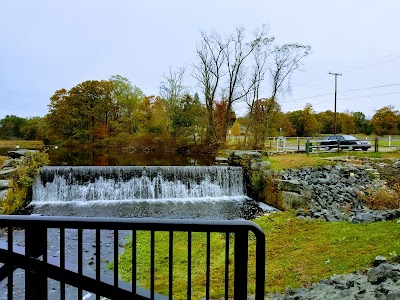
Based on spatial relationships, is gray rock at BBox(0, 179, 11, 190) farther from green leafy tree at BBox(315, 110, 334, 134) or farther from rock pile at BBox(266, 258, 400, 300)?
green leafy tree at BBox(315, 110, 334, 134)

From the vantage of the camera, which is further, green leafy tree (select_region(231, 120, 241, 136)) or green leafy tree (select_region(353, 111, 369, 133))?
green leafy tree (select_region(353, 111, 369, 133))

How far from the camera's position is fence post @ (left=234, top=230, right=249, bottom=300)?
171 cm

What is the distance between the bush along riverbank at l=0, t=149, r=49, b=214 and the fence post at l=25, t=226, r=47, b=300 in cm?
967

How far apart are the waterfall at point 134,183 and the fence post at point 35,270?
1230cm

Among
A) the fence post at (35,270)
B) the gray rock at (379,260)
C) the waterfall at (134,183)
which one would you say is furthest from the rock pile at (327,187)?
the fence post at (35,270)

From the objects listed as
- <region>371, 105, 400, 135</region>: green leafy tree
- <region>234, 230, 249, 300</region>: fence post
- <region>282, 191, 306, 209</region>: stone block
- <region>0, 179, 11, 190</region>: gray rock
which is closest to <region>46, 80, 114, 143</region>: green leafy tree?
<region>0, 179, 11, 190</region>: gray rock

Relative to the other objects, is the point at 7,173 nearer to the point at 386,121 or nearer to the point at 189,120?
the point at 189,120

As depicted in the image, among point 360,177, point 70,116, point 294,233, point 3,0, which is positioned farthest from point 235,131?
point 294,233

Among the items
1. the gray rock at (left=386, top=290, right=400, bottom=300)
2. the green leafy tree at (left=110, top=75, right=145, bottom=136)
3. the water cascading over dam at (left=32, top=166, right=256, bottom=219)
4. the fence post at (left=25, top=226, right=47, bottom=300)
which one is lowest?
the water cascading over dam at (left=32, top=166, right=256, bottom=219)

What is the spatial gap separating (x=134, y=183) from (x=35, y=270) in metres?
12.9

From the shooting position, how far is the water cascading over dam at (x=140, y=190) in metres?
12.5

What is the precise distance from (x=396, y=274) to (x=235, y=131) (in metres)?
34.1

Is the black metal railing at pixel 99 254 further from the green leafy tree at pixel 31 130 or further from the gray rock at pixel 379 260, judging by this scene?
the green leafy tree at pixel 31 130

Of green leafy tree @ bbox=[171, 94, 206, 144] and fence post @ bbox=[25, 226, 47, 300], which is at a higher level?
green leafy tree @ bbox=[171, 94, 206, 144]
